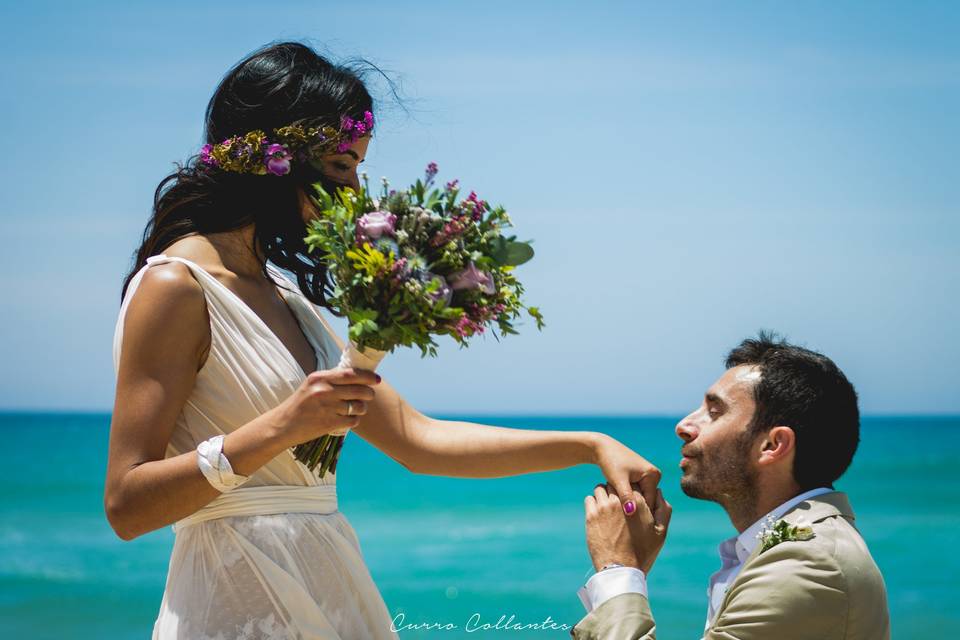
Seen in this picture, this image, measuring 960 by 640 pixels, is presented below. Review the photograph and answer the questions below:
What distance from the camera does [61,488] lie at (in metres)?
38.0

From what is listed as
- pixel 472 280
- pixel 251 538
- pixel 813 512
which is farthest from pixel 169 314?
pixel 813 512

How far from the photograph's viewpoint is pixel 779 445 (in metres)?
3.91

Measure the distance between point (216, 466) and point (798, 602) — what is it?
5.82ft

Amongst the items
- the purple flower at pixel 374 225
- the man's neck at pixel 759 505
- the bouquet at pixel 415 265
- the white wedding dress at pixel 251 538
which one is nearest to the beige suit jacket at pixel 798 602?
the man's neck at pixel 759 505

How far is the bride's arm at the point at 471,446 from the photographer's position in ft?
12.6

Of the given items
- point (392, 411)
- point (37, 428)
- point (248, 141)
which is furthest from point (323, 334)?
point (37, 428)

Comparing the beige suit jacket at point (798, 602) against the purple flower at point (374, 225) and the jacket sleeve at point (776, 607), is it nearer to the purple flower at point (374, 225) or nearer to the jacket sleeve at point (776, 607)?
the jacket sleeve at point (776, 607)

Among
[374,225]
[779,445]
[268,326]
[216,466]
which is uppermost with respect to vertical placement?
[374,225]

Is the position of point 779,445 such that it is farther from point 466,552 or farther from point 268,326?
point 466,552

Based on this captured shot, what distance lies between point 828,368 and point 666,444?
206 feet

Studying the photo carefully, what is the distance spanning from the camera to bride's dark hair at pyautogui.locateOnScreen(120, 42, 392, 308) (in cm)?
337

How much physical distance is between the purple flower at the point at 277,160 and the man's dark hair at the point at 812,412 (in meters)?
1.88

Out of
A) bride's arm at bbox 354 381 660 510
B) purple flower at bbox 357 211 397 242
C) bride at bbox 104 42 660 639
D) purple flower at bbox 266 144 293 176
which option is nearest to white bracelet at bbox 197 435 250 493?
bride at bbox 104 42 660 639

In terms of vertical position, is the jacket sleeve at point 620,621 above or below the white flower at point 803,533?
below
